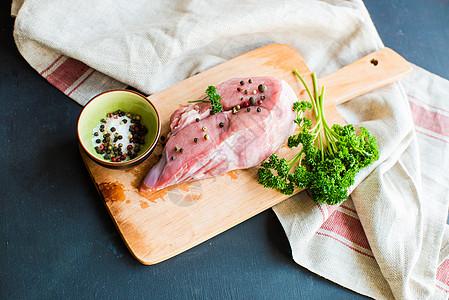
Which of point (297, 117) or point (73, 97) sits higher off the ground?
point (297, 117)

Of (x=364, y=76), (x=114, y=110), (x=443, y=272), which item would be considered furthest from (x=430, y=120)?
(x=114, y=110)

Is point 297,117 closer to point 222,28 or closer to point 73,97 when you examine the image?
point 222,28

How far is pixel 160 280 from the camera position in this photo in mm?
2238

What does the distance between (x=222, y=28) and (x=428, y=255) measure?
79.4 inches

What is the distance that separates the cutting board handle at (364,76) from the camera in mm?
2557

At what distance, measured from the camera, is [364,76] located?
2.61 meters

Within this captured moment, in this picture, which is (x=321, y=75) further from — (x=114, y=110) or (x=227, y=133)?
(x=114, y=110)

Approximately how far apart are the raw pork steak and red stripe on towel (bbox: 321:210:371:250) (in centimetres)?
60

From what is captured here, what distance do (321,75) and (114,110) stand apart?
4.98ft

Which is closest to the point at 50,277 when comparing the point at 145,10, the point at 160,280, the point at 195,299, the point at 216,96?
the point at 160,280

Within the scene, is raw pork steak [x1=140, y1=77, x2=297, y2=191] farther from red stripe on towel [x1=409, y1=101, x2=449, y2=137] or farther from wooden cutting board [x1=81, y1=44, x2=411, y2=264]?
red stripe on towel [x1=409, y1=101, x2=449, y2=137]

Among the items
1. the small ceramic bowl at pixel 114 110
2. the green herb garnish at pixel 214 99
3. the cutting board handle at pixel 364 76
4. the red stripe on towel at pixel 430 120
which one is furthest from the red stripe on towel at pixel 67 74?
the red stripe on towel at pixel 430 120

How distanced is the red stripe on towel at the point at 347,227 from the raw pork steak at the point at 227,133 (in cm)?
60

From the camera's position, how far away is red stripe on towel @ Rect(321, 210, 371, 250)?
2.37m
